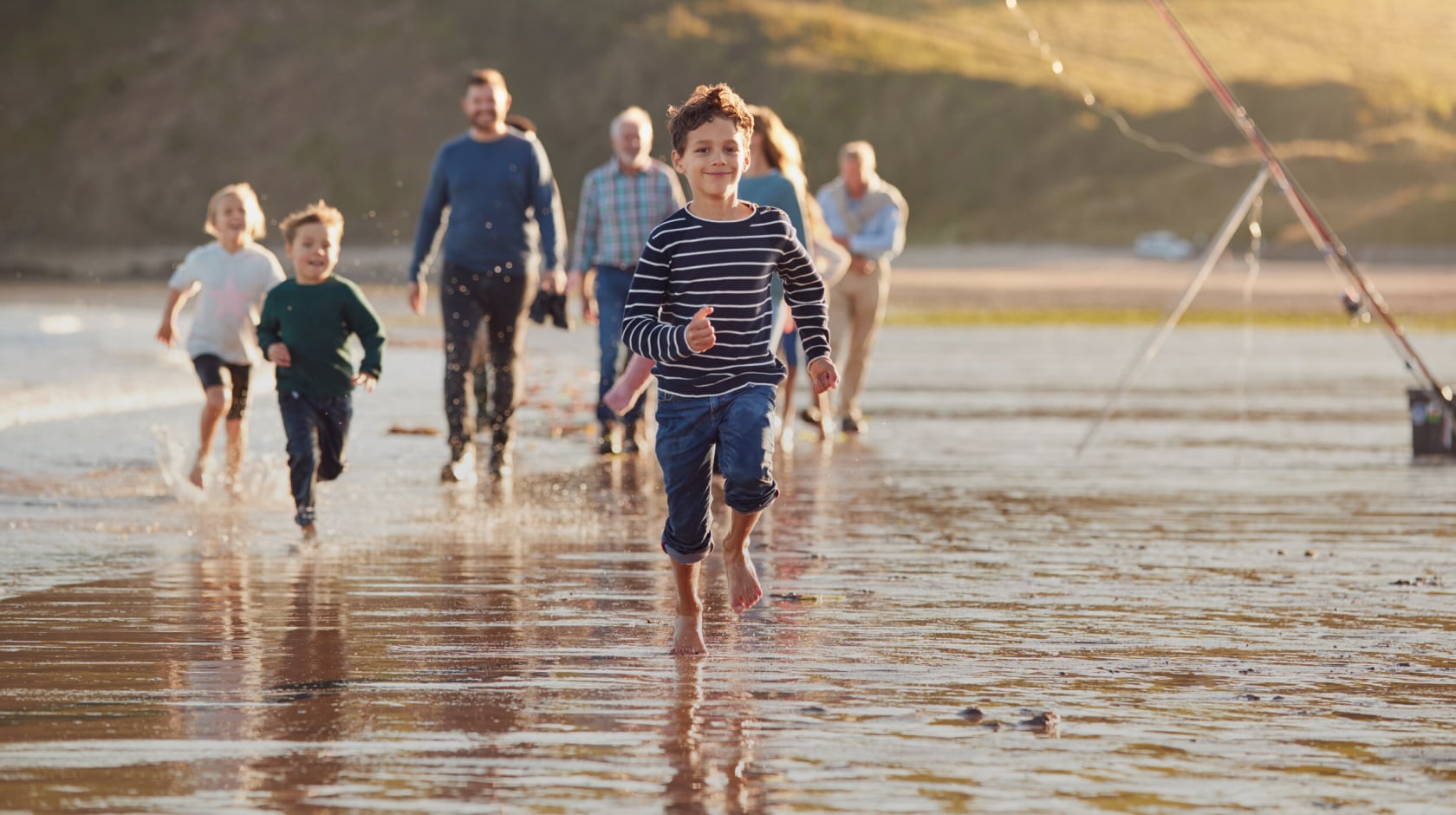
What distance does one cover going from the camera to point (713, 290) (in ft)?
20.0

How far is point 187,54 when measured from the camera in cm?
13500

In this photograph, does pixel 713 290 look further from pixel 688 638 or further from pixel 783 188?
pixel 783 188

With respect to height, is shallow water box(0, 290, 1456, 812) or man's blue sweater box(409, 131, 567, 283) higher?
man's blue sweater box(409, 131, 567, 283)

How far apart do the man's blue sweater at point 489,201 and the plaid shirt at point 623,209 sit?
1.09 m

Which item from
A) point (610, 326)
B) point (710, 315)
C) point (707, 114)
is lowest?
point (710, 315)

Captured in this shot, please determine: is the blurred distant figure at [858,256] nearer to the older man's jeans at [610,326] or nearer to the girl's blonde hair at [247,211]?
the older man's jeans at [610,326]

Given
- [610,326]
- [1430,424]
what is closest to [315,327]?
[610,326]

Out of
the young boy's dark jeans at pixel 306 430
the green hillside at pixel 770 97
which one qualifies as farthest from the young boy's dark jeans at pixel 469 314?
the green hillside at pixel 770 97

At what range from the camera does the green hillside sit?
95.5 metres

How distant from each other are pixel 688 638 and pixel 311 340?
321 centimetres

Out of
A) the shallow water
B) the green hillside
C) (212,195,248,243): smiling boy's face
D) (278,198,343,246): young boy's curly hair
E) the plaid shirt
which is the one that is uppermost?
the green hillside

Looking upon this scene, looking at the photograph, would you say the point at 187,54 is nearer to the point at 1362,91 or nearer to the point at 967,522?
the point at 1362,91

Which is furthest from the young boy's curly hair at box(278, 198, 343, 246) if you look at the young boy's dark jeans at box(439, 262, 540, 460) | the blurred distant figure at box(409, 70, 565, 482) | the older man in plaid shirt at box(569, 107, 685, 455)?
the older man in plaid shirt at box(569, 107, 685, 455)

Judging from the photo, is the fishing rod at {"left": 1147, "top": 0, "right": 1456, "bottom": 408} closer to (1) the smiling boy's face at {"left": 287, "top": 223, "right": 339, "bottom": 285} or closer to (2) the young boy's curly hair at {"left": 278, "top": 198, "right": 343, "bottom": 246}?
(2) the young boy's curly hair at {"left": 278, "top": 198, "right": 343, "bottom": 246}
